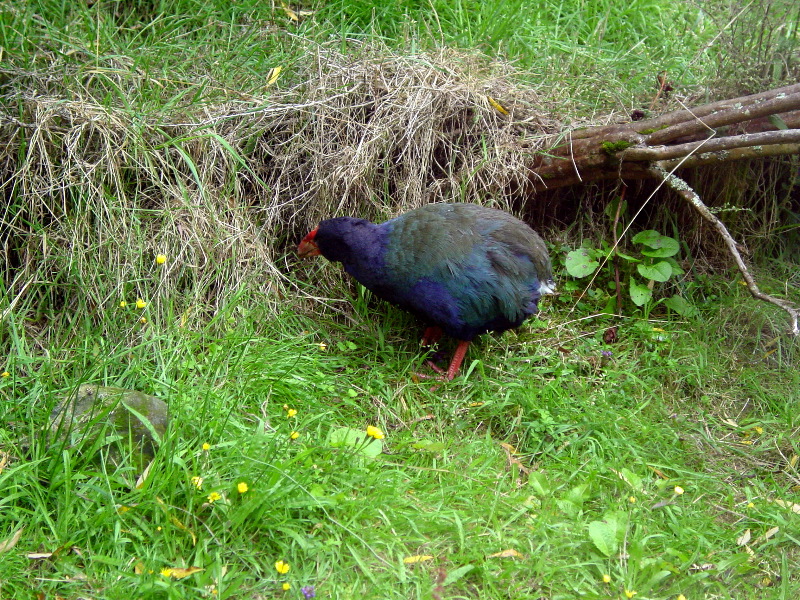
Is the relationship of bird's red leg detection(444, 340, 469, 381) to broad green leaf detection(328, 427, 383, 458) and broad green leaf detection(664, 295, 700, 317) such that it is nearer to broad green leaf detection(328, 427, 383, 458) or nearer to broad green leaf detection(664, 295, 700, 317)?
broad green leaf detection(328, 427, 383, 458)

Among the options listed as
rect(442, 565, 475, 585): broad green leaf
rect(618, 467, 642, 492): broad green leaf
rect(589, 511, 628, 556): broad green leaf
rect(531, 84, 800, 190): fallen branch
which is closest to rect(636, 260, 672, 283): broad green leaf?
rect(531, 84, 800, 190): fallen branch

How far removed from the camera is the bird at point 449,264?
3012 mm

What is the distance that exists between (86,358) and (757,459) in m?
2.49

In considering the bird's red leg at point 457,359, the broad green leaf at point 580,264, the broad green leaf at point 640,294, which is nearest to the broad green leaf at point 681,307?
the broad green leaf at point 640,294

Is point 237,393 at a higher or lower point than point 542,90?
lower

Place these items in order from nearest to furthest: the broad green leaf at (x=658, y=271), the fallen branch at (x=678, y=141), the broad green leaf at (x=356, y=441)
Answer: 1. the broad green leaf at (x=356, y=441)
2. the fallen branch at (x=678, y=141)
3. the broad green leaf at (x=658, y=271)

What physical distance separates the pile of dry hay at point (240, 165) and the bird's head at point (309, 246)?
0.52 feet

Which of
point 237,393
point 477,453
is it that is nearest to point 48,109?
point 237,393

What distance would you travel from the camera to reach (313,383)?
287 cm

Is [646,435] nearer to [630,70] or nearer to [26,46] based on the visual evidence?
[630,70]

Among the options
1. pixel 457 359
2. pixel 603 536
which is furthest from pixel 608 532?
pixel 457 359

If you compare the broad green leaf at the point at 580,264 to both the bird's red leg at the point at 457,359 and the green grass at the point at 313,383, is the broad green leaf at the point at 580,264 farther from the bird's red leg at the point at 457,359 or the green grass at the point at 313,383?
the bird's red leg at the point at 457,359

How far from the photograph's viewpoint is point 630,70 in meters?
4.12

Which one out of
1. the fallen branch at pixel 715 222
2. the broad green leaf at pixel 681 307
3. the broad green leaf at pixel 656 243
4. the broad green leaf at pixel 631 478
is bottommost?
the broad green leaf at pixel 631 478
